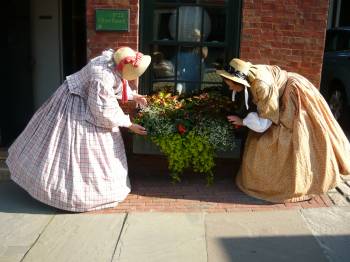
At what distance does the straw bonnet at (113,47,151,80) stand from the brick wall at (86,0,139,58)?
637 mm

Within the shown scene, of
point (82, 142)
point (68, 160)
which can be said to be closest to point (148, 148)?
point (82, 142)

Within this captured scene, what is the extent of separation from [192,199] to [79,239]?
4.35 ft

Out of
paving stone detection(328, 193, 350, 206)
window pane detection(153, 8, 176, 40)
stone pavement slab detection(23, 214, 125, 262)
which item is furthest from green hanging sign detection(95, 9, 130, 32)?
paving stone detection(328, 193, 350, 206)

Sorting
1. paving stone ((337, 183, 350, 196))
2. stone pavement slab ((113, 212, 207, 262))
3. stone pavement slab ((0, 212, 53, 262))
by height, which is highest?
paving stone ((337, 183, 350, 196))

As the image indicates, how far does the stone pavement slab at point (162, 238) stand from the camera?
4.15 m

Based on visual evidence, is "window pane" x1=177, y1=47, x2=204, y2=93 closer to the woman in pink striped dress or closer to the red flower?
the red flower

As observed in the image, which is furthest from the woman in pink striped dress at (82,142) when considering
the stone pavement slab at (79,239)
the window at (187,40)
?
the window at (187,40)

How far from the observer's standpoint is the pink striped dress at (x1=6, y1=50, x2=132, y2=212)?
4871 millimetres

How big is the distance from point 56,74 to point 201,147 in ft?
10.5

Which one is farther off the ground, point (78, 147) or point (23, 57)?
point (23, 57)

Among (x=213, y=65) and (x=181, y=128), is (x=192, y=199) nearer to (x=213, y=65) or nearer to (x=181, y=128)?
(x=181, y=128)

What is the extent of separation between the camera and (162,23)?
5797 millimetres

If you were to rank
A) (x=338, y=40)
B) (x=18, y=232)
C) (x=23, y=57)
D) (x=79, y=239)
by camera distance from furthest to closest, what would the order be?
(x=338, y=40), (x=23, y=57), (x=18, y=232), (x=79, y=239)

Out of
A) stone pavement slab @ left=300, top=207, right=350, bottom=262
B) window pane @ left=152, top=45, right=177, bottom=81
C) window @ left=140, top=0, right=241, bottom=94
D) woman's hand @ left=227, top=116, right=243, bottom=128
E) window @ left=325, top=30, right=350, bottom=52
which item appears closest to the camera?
stone pavement slab @ left=300, top=207, right=350, bottom=262
